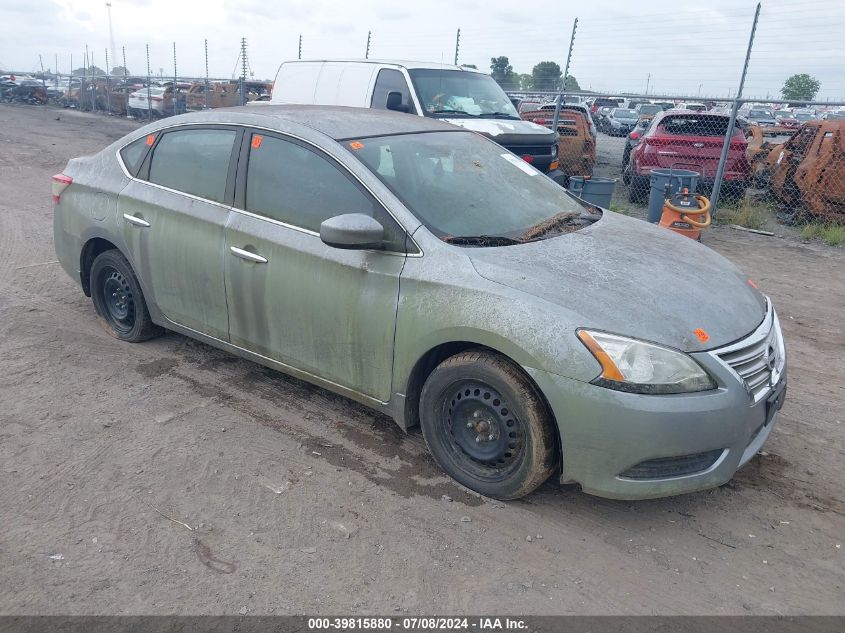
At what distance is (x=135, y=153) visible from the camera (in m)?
4.77

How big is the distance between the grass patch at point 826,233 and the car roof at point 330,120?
7.19 meters

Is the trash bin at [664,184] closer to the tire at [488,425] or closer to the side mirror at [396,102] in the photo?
the side mirror at [396,102]

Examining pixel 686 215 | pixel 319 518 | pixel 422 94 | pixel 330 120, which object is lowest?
pixel 319 518

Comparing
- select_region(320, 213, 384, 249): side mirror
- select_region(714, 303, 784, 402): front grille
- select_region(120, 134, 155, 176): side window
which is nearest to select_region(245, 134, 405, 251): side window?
select_region(320, 213, 384, 249): side mirror

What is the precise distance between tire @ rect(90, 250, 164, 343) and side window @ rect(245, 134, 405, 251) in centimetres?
139

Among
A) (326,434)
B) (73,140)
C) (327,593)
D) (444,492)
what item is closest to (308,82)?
(326,434)

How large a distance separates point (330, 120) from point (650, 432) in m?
2.53

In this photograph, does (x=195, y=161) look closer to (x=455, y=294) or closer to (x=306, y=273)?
(x=306, y=273)

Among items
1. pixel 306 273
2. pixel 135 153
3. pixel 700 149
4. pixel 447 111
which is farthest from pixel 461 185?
pixel 700 149

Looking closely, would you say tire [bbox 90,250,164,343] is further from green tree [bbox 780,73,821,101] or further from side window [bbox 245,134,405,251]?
green tree [bbox 780,73,821,101]

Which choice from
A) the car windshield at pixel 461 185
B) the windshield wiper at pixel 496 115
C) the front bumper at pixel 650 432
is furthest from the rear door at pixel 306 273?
the windshield wiper at pixel 496 115

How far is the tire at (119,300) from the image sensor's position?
4.82 metres

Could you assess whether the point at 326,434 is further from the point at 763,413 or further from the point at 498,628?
the point at 763,413

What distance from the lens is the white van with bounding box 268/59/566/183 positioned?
9.05m
